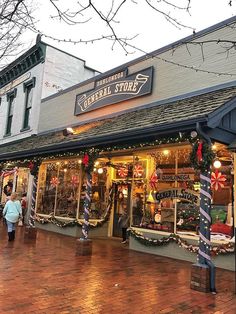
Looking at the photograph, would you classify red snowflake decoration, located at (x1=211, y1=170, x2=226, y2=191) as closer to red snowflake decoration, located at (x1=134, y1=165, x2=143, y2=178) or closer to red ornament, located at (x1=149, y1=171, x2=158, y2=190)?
red ornament, located at (x1=149, y1=171, x2=158, y2=190)

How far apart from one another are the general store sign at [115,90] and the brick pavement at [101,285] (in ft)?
18.0

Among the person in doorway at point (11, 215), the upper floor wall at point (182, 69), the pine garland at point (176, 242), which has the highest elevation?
Result: the upper floor wall at point (182, 69)

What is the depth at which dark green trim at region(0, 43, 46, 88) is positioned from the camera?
18.1 m

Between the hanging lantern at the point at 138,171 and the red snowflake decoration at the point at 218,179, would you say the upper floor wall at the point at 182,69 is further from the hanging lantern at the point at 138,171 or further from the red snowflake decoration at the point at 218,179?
the red snowflake decoration at the point at 218,179

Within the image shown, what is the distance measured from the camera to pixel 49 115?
17031 mm

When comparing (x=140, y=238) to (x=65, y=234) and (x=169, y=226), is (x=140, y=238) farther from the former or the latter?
(x=65, y=234)

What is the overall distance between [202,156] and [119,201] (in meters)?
7.29

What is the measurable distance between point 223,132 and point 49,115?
11246 mm

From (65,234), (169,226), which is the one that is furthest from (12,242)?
(169,226)

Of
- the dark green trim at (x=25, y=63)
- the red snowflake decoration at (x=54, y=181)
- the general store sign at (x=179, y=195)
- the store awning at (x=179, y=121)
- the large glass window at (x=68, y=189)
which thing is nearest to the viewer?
the store awning at (x=179, y=121)

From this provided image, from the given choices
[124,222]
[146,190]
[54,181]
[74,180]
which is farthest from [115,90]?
[54,181]

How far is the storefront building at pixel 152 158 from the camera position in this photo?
7.45 meters

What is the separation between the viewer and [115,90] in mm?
12930

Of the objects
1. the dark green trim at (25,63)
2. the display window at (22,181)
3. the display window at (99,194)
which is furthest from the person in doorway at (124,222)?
the dark green trim at (25,63)
